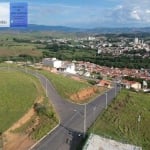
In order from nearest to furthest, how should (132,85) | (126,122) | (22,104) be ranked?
(126,122) → (22,104) → (132,85)

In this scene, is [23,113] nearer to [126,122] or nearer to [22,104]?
[22,104]

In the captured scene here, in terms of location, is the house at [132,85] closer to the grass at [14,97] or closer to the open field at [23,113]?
the grass at [14,97]

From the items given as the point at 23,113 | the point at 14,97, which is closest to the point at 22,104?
the point at 14,97

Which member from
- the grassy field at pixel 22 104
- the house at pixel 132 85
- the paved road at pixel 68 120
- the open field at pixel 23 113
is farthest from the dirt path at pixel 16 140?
the house at pixel 132 85

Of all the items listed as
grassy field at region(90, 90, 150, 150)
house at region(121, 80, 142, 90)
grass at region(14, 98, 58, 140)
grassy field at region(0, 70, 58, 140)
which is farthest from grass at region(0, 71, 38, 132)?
house at region(121, 80, 142, 90)

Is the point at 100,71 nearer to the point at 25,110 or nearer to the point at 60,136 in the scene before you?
the point at 25,110

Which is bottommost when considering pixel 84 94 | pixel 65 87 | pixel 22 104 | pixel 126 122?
pixel 126 122

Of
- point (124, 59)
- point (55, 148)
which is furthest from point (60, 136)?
point (124, 59)
